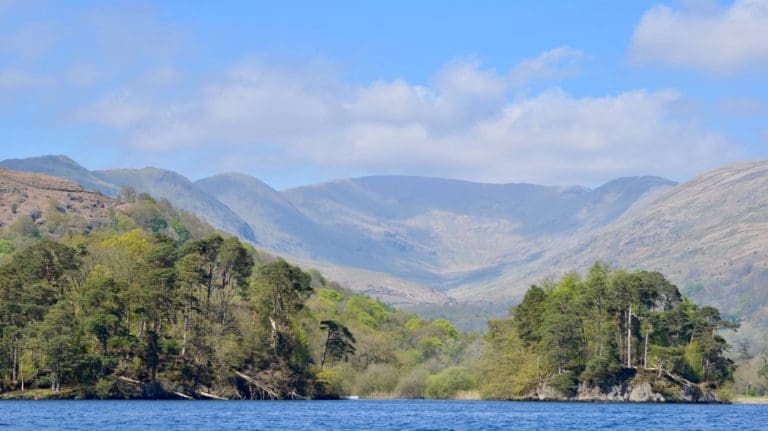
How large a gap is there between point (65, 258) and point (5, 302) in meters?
11.4

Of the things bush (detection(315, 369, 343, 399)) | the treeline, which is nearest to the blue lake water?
bush (detection(315, 369, 343, 399))

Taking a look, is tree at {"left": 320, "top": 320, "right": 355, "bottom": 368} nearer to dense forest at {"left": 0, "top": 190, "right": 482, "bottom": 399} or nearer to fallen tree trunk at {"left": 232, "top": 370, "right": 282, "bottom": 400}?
dense forest at {"left": 0, "top": 190, "right": 482, "bottom": 399}

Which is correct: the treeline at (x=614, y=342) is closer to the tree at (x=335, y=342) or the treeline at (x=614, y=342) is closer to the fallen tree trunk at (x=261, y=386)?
the tree at (x=335, y=342)

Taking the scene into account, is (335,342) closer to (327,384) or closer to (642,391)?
(327,384)

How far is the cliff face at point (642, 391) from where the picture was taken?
576 ft

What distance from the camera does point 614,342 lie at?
17912 centimetres

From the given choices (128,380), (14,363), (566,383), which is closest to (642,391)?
(566,383)

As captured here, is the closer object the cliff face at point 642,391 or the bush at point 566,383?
the cliff face at point 642,391

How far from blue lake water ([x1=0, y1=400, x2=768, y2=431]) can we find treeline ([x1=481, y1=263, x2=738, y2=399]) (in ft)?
73.6

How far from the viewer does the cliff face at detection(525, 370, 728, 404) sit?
576 ft

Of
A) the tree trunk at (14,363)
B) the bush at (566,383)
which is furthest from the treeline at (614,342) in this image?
the tree trunk at (14,363)

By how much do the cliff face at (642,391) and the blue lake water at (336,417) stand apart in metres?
21.7

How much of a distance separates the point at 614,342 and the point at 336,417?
68.7 meters

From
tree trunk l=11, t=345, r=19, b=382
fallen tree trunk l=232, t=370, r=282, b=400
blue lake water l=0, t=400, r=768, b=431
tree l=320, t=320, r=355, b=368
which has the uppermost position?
tree l=320, t=320, r=355, b=368
